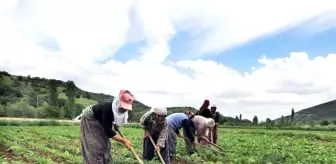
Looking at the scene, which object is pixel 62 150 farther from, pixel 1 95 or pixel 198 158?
pixel 1 95

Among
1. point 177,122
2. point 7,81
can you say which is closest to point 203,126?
point 177,122

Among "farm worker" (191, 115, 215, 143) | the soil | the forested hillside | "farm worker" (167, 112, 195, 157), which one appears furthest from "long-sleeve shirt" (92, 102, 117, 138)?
the forested hillside

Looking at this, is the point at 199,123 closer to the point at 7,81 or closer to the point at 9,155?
the point at 9,155

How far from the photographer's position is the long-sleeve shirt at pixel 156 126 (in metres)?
9.18

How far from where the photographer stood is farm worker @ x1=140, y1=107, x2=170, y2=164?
9.08 m

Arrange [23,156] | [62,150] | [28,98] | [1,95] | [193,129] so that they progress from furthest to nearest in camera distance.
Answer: [28,98]
[1,95]
[62,150]
[23,156]
[193,129]

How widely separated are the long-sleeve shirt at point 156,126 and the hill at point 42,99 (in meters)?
31.6

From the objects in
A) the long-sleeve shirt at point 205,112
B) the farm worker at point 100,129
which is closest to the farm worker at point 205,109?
the long-sleeve shirt at point 205,112

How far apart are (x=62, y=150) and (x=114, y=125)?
7.61 metres

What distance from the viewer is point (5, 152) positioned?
12766 mm

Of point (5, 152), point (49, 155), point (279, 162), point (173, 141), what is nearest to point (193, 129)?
point (173, 141)

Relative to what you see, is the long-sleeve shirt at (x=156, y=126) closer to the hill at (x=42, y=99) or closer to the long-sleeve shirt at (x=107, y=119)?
the long-sleeve shirt at (x=107, y=119)

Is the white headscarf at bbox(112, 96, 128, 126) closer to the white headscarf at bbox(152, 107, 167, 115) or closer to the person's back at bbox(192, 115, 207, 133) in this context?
the white headscarf at bbox(152, 107, 167, 115)

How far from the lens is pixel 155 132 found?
9484 mm
